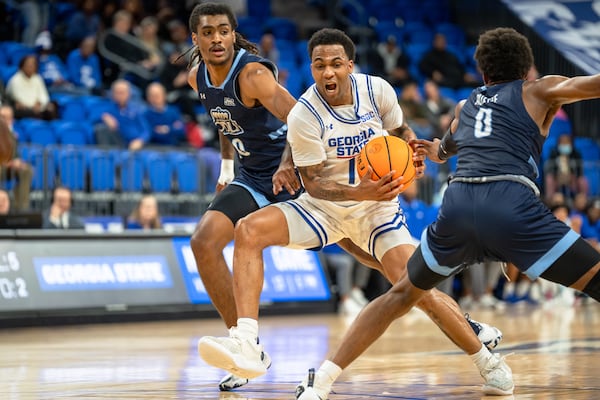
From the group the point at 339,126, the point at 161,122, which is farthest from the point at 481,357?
the point at 161,122

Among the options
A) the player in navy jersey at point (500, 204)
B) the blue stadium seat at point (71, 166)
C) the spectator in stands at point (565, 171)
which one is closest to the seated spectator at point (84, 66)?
the blue stadium seat at point (71, 166)

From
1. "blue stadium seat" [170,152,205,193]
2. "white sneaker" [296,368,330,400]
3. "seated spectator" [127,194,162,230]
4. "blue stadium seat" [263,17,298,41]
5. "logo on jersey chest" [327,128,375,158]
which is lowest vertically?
"seated spectator" [127,194,162,230]

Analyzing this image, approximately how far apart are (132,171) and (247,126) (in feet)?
26.3

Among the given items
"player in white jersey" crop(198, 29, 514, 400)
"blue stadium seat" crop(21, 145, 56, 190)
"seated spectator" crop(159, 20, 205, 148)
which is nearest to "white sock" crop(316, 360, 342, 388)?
"player in white jersey" crop(198, 29, 514, 400)

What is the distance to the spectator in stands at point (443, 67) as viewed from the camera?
2134 centimetres

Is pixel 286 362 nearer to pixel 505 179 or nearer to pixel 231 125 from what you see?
pixel 231 125

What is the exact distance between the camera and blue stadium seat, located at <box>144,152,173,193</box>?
14961 millimetres

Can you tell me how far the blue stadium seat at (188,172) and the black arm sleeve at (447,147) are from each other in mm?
9462

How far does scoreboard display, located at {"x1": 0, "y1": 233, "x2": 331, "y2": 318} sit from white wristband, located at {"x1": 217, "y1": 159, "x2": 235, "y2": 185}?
538 centimetres

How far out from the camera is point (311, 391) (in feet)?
17.7

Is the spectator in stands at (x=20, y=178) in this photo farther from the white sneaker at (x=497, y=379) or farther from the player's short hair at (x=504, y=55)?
the player's short hair at (x=504, y=55)

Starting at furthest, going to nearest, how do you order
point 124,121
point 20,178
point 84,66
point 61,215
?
point 84,66
point 124,121
point 20,178
point 61,215

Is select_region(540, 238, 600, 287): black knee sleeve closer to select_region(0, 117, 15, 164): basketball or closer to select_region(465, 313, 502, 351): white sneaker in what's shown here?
select_region(465, 313, 502, 351): white sneaker

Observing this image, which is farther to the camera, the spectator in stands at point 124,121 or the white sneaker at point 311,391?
the spectator in stands at point 124,121
